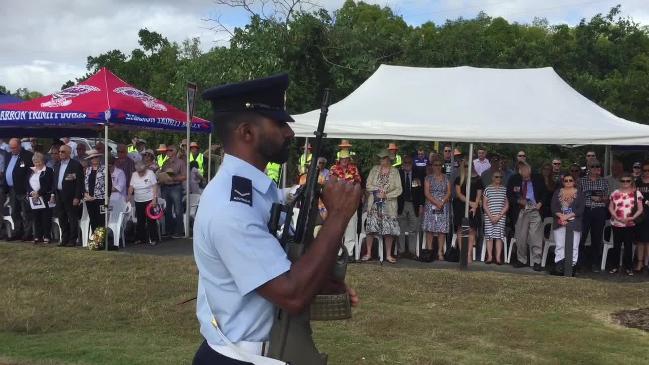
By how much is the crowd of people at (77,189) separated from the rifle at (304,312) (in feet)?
34.4

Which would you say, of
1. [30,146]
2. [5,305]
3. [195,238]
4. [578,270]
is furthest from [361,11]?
[195,238]

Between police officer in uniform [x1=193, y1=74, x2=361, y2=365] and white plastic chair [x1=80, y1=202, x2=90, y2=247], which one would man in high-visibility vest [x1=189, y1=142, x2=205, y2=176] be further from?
police officer in uniform [x1=193, y1=74, x2=361, y2=365]

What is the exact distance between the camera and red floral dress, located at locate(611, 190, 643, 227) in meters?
10.6

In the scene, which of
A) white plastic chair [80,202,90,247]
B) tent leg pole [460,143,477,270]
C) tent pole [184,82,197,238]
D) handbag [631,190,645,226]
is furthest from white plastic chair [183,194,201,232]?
handbag [631,190,645,226]

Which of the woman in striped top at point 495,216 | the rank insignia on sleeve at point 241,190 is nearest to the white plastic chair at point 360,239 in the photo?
the woman in striped top at point 495,216

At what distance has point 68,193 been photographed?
12.0 meters

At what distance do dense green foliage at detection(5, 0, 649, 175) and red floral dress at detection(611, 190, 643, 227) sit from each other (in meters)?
7.97

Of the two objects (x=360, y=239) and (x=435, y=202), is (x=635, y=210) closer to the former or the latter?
(x=435, y=202)

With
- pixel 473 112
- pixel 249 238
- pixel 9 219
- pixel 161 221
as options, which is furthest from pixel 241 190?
pixel 9 219

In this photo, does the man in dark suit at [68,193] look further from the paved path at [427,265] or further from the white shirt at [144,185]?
the white shirt at [144,185]

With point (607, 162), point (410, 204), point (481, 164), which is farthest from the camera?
point (607, 162)

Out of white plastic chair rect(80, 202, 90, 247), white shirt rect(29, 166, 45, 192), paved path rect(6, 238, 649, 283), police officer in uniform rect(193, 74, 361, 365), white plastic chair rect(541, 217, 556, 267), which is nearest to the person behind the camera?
police officer in uniform rect(193, 74, 361, 365)

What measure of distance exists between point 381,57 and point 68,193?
44.3 ft

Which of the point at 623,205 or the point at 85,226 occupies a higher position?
the point at 623,205
